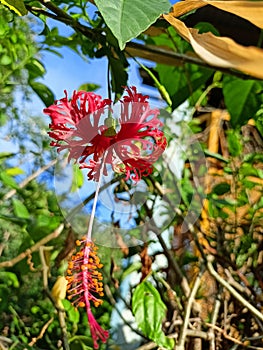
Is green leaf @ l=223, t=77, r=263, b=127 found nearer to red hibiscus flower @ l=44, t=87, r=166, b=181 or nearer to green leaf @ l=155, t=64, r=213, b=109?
green leaf @ l=155, t=64, r=213, b=109

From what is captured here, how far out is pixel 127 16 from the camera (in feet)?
1.02

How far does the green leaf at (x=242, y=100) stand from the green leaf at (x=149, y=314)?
0.29 meters

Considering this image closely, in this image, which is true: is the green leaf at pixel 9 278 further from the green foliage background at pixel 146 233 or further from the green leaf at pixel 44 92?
the green leaf at pixel 44 92

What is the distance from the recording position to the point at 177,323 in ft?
3.36

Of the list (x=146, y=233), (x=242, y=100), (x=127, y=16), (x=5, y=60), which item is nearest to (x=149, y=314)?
(x=146, y=233)

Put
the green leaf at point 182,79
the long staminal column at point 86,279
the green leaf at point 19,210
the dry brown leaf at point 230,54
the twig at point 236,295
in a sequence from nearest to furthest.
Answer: the dry brown leaf at point 230,54, the long staminal column at point 86,279, the green leaf at point 182,79, the green leaf at point 19,210, the twig at point 236,295

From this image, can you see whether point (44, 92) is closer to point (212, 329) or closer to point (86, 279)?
point (86, 279)

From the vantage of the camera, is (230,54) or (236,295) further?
(236,295)

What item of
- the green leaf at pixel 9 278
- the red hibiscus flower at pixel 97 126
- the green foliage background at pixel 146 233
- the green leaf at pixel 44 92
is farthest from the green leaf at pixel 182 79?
the green leaf at pixel 9 278

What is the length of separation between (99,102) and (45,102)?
0.36 m

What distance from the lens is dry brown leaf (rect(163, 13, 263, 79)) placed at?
25 cm

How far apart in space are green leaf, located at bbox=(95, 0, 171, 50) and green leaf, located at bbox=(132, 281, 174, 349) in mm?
589

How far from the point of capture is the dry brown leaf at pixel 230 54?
246mm

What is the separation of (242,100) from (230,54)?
1.78ft
